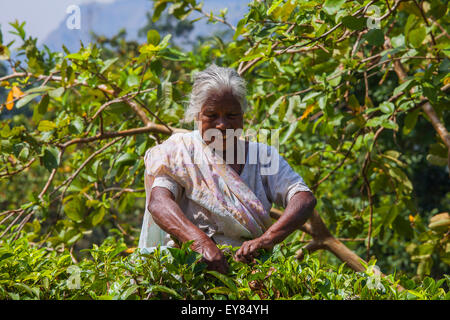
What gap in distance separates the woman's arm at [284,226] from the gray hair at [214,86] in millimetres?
409

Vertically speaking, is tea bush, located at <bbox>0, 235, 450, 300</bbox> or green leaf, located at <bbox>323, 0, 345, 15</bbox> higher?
green leaf, located at <bbox>323, 0, 345, 15</bbox>

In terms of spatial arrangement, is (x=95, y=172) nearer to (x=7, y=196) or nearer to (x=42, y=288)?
(x=42, y=288)

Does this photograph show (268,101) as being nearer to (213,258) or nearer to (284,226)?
(284,226)

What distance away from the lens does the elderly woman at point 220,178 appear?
A: 193 cm

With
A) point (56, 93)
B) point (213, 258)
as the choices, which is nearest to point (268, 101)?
point (56, 93)

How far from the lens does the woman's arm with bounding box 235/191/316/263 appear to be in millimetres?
1685

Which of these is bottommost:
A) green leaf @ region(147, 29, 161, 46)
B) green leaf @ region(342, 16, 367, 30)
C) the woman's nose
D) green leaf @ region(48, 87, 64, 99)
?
the woman's nose

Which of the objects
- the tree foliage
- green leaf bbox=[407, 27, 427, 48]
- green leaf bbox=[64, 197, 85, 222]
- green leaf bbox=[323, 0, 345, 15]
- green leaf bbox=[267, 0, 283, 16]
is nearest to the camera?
green leaf bbox=[323, 0, 345, 15]

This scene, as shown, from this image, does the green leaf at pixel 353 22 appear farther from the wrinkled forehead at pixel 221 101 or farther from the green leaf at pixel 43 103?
the green leaf at pixel 43 103

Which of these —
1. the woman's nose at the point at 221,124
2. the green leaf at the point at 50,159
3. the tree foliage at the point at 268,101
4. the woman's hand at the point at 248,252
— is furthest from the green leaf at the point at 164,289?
the green leaf at the point at 50,159

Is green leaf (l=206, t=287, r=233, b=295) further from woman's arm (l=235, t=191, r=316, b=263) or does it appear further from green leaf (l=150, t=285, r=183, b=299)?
woman's arm (l=235, t=191, r=316, b=263)

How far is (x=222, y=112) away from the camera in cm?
194

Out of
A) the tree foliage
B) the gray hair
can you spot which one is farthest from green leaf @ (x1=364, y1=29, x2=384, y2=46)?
the gray hair
